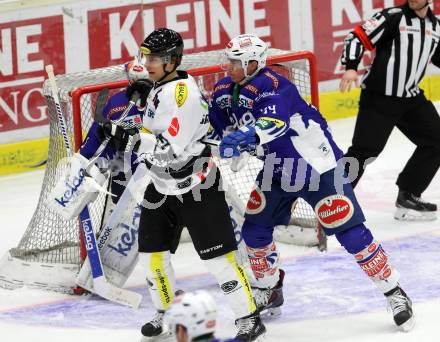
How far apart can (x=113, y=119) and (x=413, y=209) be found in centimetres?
214

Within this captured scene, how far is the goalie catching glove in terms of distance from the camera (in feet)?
18.3

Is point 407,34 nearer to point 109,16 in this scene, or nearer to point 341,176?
point 341,176

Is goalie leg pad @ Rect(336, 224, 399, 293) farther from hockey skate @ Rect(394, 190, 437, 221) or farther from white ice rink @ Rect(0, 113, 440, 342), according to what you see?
hockey skate @ Rect(394, 190, 437, 221)

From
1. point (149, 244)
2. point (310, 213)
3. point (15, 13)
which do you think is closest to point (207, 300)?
point (149, 244)

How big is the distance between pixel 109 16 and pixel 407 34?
2442 mm

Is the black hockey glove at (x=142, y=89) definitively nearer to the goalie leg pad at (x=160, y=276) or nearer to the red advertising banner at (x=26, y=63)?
the goalie leg pad at (x=160, y=276)

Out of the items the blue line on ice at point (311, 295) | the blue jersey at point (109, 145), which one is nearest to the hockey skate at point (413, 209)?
the blue line on ice at point (311, 295)

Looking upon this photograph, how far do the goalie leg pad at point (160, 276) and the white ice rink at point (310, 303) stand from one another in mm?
305

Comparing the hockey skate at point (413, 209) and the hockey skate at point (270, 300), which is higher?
the hockey skate at point (413, 209)

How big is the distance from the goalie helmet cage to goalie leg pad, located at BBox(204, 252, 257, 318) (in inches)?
49.2

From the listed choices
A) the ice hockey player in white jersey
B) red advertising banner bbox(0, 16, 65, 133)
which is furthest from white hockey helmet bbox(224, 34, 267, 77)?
red advertising banner bbox(0, 16, 65, 133)

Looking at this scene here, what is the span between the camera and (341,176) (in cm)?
536

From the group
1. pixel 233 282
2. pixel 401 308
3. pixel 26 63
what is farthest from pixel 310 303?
pixel 26 63

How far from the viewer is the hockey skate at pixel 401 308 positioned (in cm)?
526
